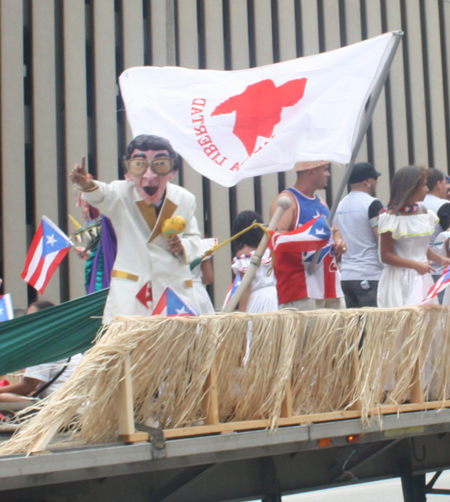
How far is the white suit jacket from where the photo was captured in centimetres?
332

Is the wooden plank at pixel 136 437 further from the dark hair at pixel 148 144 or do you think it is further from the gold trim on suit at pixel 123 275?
the dark hair at pixel 148 144

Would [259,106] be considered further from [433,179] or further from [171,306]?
[433,179]

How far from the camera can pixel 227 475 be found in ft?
9.02

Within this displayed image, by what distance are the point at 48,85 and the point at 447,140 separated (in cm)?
1162

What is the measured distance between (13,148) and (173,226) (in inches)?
474

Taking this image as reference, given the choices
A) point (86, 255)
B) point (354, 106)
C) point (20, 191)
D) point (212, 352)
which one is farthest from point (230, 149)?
point (20, 191)

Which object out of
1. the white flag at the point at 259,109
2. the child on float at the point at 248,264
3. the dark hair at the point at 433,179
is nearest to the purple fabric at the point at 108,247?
the white flag at the point at 259,109

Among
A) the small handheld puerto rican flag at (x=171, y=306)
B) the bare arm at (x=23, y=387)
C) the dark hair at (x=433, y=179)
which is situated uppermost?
the dark hair at (x=433, y=179)

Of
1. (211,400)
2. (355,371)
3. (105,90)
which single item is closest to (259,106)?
(355,371)

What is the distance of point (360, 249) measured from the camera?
4836mm

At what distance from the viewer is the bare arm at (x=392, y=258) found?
12.9 ft

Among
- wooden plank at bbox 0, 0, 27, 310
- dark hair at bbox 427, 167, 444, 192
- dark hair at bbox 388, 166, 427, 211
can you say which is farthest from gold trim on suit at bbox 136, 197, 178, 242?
wooden plank at bbox 0, 0, 27, 310

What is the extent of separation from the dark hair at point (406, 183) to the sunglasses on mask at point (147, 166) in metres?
1.45

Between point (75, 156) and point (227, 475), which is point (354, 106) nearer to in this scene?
point (227, 475)
